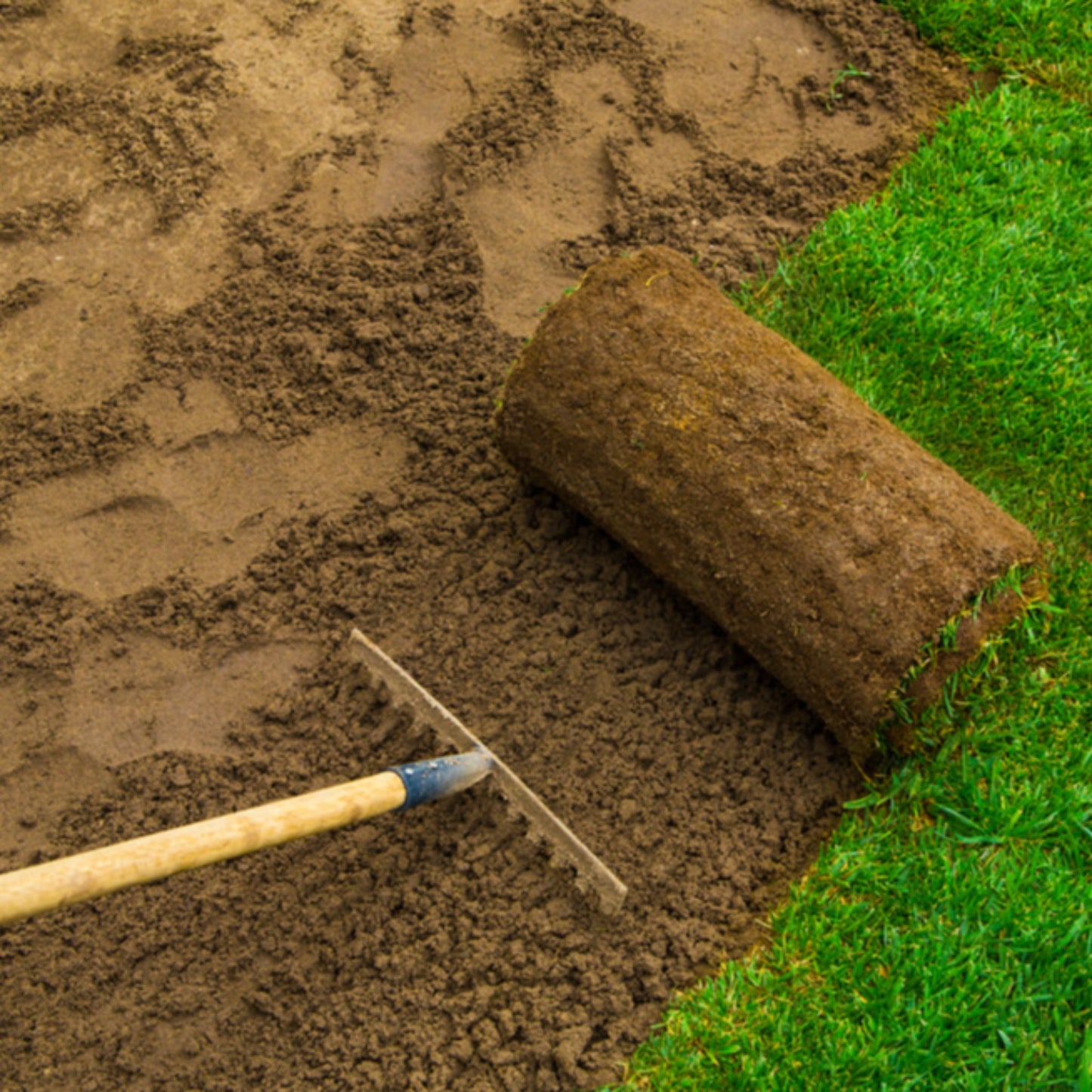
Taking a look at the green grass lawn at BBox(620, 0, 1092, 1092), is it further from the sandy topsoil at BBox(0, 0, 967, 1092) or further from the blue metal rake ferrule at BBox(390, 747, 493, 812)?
the blue metal rake ferrule at BBox(390, 747, 493, 812)

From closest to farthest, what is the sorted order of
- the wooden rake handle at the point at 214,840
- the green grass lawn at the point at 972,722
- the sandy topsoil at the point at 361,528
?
the wooden rake handle at the point at 214,840 → the green grass lawn at the point at 972,722 → the sandy topsoil at the point at 361,528

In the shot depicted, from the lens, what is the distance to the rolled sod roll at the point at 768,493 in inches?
96.3

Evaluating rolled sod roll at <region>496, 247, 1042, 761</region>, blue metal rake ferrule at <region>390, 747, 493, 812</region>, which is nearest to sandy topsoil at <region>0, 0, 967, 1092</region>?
blue metal rake ferrule at <region>390, 747, 493, 812</region>

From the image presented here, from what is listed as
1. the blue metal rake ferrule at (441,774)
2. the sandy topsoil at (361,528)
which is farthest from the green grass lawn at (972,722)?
the blue metal rake ferrule at (441,774)

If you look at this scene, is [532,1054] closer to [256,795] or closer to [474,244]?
[256,795]

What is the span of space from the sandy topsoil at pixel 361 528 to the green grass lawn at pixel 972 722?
147 mm

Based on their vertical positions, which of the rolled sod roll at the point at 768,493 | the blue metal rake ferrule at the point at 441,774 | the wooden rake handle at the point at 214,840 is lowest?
the blue metal rake ferrule at the point at 441,774

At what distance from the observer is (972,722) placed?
8.52 ft

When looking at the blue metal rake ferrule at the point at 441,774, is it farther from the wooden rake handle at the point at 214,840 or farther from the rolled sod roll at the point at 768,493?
the rolled sod roll at the point at 768,493

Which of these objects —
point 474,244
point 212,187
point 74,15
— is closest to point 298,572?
point 474,244

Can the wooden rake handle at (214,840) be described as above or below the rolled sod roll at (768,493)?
below

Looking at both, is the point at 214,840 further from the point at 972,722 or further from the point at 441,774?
the point at 972,722

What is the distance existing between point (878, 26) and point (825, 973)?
10.6 feet

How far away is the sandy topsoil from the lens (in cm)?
240
